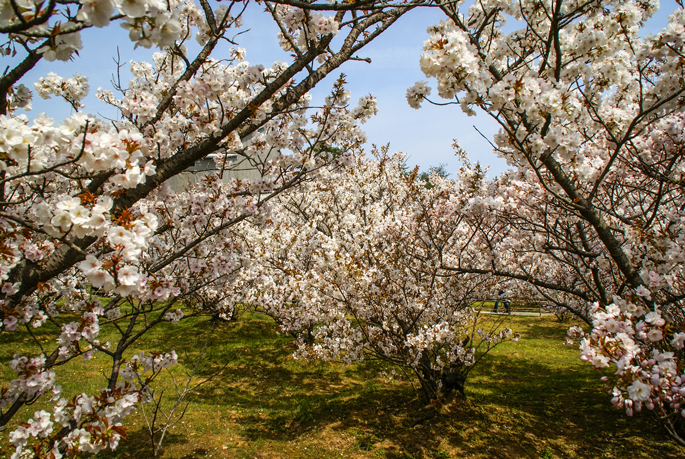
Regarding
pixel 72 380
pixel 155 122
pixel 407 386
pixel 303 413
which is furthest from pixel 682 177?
pixel 72 380

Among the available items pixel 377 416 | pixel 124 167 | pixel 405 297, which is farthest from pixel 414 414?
pixel 124 167

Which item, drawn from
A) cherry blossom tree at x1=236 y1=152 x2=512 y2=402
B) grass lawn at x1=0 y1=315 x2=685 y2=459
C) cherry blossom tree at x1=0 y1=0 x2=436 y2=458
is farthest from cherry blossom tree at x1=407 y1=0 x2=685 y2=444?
grass lawn at x1=0 y1=315 x2=685 y2=459

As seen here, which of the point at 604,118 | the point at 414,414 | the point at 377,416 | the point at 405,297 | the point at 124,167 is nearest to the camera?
the point at 124,167

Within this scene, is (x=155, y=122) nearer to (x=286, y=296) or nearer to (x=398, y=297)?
(x=398, y=297)

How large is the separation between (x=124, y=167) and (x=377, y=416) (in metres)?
6.38

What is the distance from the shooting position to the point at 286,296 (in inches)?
386

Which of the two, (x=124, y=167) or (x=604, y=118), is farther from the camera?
(x=604, y=118)

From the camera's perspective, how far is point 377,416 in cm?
660

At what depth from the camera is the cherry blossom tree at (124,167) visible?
165 centimetres

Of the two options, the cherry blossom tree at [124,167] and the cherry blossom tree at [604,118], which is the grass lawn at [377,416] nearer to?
the cherry blossom tree at [124,167]

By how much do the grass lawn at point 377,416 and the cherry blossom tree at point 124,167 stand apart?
1669 millimetres

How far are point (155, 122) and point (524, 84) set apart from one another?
352cm

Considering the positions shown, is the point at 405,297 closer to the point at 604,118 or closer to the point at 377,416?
the point at 377,416

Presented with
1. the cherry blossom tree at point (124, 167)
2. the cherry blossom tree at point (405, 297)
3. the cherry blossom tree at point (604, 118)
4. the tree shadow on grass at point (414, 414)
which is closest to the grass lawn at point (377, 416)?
the tree shadow on grass at point (414, 414)
